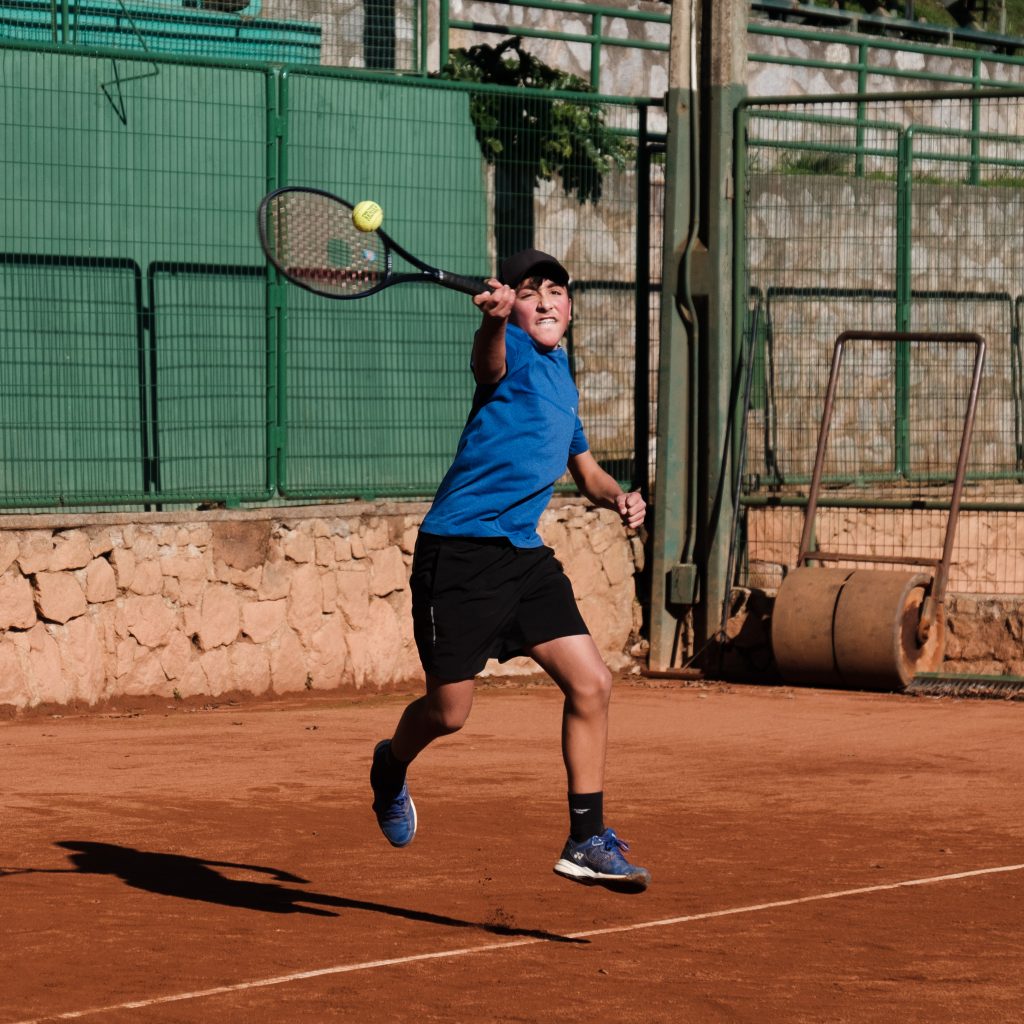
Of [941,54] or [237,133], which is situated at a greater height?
[941,54]

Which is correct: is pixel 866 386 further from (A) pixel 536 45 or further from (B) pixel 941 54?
(B) pixel 941 54

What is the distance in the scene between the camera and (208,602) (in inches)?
445

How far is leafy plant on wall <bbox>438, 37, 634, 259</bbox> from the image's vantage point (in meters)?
12.8

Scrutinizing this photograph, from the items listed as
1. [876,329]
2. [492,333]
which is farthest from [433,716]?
Answer: [876,329]

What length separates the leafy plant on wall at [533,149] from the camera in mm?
12812

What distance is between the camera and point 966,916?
Result: 6.26 meters

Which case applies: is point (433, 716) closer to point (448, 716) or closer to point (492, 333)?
point (448, 716)

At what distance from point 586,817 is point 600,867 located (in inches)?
6.0

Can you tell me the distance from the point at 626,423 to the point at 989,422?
3.38m

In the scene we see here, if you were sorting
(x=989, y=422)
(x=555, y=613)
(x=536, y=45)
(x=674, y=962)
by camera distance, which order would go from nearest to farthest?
(x=674, y=962) → (x=555, y=613) → (x=989, y=422) → (x=536, y=45)

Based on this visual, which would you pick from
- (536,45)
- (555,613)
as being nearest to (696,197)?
(536,45)

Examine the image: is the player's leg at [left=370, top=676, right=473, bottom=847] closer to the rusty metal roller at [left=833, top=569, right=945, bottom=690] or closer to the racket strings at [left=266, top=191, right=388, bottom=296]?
the racket strings at [left=266, top=191, right=388, bottom=296]

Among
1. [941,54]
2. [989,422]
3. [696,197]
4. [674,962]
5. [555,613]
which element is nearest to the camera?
[674,962]

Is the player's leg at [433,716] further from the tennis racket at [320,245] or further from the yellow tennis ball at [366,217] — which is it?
the yellow tennis ball at [366,217]
